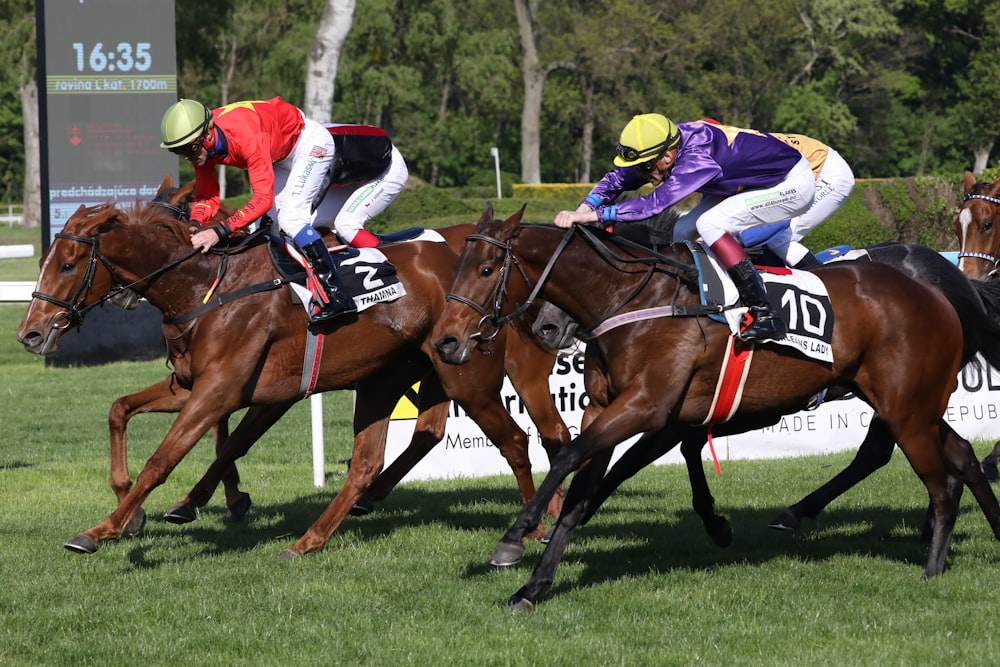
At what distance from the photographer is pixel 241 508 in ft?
25.6

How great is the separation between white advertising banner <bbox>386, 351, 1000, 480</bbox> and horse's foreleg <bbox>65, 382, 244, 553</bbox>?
315 centimetres

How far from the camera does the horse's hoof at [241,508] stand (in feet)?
25.6

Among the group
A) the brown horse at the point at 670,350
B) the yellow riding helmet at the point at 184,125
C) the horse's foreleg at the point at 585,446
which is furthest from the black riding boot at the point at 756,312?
the yellow riding helmet at the point at 184,125

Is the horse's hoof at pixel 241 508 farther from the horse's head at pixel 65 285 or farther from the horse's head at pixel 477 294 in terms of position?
the horse's head at pixel 477 294

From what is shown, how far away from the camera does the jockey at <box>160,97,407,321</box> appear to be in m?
6.42

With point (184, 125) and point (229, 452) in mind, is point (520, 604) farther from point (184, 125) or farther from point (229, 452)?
point (184, 125)

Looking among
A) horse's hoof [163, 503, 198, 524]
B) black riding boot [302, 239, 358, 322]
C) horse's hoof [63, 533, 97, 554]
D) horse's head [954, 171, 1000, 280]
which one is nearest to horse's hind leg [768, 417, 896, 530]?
horse's head [954, 171, 1000, 280]

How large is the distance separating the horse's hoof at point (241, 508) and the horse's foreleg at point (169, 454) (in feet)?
4.50

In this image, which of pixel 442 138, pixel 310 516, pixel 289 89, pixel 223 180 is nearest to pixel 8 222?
pixel 223 180

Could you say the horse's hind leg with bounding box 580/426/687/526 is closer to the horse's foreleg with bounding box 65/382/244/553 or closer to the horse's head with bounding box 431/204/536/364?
the horse's head with bounding box 431/204/536/364

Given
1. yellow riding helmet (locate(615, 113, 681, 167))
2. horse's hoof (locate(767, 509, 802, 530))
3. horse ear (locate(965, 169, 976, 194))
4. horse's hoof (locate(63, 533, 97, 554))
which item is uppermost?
yellow riding helmet (locate(615, 113, 681, 167))

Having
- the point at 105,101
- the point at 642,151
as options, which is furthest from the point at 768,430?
the point at 105,101

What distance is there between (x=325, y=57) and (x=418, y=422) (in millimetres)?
11117

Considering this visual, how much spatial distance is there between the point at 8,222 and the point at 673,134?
41.8 meters
